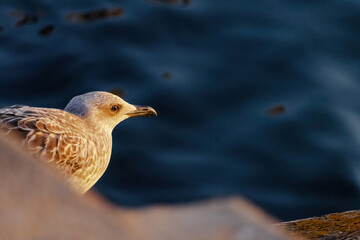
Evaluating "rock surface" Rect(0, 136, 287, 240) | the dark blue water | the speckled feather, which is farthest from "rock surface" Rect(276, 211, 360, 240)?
the dark blue water

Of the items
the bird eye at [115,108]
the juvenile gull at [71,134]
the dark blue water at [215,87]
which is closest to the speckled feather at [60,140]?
the juvenile gull at [71,134]

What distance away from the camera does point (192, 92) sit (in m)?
9.86

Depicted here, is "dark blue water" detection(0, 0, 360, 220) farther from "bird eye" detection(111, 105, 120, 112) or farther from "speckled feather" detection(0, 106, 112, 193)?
"speckled feather" detection(0, 106, 112, 193)

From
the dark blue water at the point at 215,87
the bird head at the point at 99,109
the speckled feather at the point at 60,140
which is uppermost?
the dark blue water at the point at 215,87

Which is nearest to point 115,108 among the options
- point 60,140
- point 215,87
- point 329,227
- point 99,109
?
point 99,109

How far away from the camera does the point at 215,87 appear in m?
9.95

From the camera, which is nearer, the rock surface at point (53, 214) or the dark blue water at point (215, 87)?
the rock surface at point (53, 214)

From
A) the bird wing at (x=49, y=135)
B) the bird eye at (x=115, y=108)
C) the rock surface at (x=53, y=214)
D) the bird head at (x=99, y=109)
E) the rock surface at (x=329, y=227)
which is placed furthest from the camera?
the bird eye at (x=115, y=108)

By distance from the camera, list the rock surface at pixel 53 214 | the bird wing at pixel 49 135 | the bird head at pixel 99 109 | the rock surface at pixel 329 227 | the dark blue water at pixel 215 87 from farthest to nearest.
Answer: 1. the dark blue water at pixel 215 87
2. the bird head at pixel 99 109
3. the bird wing at pixel 49 135
4. the rock surface at pixel 329 227
5. the rock surface at pixel 53 214

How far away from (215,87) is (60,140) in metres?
4.69

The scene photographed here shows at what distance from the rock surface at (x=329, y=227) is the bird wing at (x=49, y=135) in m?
1.89

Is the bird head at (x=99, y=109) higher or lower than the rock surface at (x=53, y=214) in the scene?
higher

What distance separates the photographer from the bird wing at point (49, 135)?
17.6 ft

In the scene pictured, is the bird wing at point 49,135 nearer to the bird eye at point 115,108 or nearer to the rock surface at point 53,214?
the bird eye at point 115,108
